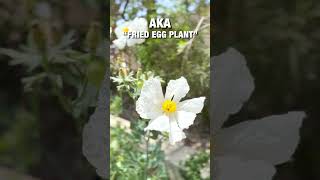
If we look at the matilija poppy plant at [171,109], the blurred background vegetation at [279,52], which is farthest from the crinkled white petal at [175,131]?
the blurred background vegetation at [279,52]

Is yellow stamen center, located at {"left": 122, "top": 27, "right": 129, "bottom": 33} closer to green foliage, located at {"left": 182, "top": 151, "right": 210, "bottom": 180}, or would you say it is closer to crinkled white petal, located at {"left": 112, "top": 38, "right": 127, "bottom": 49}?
crinkled white petal, located at {"left": 112, "top": 38, "right": 127, "bottom": 49}

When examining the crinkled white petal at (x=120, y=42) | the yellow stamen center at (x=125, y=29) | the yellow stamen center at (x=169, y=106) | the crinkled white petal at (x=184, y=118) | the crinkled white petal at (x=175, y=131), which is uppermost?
the yellow stamen center at (x=125, y=29)

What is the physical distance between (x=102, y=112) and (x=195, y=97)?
0.59 ft

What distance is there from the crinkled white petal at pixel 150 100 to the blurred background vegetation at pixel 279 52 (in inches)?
7.3

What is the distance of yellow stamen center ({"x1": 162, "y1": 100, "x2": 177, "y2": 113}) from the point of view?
3.33ft

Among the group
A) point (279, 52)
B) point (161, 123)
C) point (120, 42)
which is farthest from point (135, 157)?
point (279, 52)

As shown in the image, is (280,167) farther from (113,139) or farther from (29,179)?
(29,179)

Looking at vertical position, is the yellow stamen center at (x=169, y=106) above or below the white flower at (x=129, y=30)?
below

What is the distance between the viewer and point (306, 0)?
44.9 inches

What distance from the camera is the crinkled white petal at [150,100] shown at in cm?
101

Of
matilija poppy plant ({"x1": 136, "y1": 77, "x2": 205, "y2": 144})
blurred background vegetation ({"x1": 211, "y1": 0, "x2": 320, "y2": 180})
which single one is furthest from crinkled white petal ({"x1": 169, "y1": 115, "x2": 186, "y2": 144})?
blurred background vegetation ({"x1": 211, "y1": 0, "x2": 320, "y2": 180})

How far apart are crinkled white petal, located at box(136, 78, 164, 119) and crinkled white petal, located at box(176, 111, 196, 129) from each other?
0.04 metres

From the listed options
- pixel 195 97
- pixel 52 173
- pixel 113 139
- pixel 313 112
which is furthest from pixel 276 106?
pixel 52 173

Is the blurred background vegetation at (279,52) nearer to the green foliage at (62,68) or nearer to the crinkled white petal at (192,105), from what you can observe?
the crinkled white petal at (192,105)
